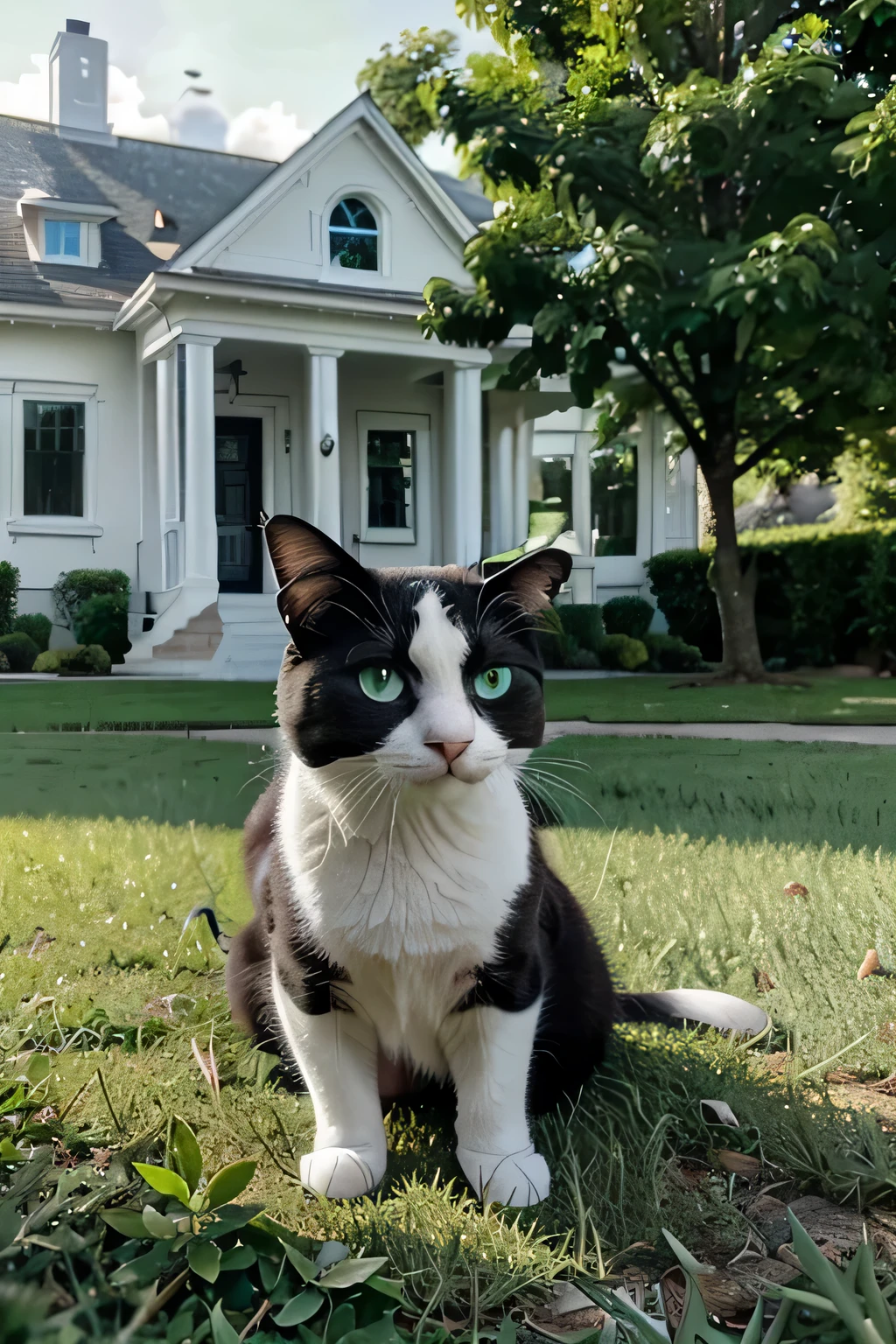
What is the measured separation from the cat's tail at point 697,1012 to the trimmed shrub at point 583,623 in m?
0.66

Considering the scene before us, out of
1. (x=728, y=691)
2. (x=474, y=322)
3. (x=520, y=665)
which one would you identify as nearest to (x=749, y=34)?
(x=474, y=322)

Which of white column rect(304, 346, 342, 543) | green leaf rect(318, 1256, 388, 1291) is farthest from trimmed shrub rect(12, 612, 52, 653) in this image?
green leaf rect(318, 1256, 388, 1291)

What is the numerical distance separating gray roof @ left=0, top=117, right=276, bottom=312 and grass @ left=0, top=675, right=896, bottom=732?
0.68 meters

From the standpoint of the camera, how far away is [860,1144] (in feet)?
4.61

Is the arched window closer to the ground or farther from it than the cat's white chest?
farther from it

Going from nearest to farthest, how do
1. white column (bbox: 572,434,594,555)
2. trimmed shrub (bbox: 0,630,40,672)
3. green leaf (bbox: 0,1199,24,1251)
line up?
1. green leaf (bbox: 0,1199,24,1251)
2. trimmed shrub (bbox: 0,630,40,672)
3. white column (bbox: 572,434,594,555)

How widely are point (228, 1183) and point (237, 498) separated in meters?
1.00

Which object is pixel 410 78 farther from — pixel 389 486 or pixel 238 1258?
pixel 238 1258

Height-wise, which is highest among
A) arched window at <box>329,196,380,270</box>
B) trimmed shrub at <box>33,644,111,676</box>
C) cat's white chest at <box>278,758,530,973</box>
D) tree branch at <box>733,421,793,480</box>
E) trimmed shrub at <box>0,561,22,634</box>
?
arched window at <box>329,196,380,270</box>

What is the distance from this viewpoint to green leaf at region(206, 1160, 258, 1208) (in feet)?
3.96

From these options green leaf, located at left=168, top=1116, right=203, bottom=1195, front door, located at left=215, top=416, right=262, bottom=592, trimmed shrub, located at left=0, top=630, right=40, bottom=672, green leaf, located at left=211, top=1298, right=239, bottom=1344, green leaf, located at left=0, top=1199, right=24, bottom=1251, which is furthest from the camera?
trimmed shrub, located at left=0, top=630, right=40, bottom=672

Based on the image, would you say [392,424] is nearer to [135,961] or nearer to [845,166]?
[845,166]

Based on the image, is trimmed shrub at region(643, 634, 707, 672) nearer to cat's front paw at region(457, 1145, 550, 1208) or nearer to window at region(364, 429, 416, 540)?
window at region(364, 429, 416, 540)

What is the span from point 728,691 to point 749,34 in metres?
1.31
